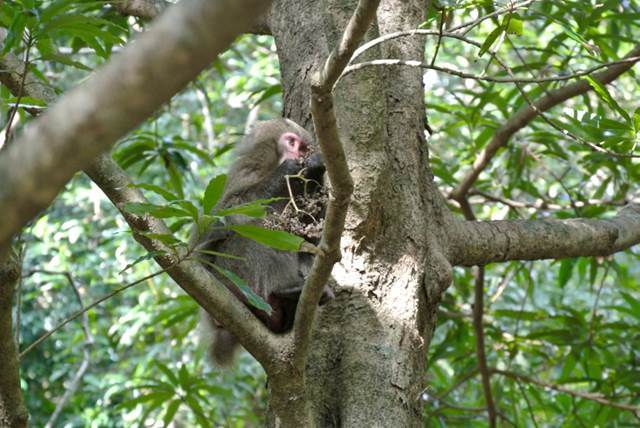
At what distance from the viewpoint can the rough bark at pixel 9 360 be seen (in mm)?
2031

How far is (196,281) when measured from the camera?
202 centimetres

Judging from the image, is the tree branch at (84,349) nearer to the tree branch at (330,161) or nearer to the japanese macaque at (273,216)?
the japanese macaque at (273,216)

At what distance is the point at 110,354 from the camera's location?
301 inches

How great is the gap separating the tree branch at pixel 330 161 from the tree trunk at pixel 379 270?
1.25 ft

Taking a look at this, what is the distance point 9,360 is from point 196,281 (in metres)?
0.57

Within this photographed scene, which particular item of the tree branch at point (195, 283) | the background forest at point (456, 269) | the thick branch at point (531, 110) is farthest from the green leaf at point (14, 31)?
the thick branch at point (531, 110)

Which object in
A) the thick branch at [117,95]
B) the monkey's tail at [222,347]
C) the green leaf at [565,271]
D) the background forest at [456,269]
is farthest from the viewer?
the green leaf at [565,271]

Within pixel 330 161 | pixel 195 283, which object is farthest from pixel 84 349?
pixel 330 161

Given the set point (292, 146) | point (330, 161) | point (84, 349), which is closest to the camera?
point (330, 161)

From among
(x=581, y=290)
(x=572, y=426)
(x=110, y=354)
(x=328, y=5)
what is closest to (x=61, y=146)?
(x=328, y=5)

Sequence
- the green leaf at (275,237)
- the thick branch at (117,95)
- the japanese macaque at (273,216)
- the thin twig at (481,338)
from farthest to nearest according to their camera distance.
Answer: the thin twig at (481,338) → the japanese macaque at (273,216) → the green leaf at (275,237) → the thick branch at (117,95)

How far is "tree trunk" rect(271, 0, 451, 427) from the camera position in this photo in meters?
2.45

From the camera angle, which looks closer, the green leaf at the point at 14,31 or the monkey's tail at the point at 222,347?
the green leaf at the point at 14,31

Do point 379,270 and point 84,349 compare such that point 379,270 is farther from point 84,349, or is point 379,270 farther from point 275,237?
point 84,349
